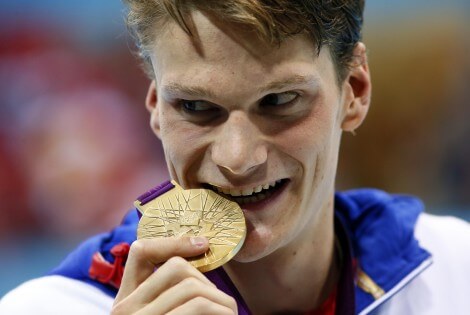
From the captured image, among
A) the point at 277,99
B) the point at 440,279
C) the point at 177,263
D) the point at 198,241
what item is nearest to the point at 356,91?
the point at 277,99

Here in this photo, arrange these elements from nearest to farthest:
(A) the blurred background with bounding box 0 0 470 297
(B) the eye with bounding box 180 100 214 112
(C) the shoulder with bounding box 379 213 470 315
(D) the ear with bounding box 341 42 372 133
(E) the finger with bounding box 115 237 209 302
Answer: (E) the finger with bounding box 115 237 209 302, (B) the eye with bounding box 180 100 214 112, (D) the ear with bounding box 341 42 372 133, (C) the shoulder with bounding box 379 213 470 315, (A) the blurred background with bounding box 0 0 470 297

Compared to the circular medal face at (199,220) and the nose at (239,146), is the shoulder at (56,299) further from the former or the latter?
the nose at (239,146)

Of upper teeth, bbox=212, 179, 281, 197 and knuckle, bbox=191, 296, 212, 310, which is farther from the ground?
upper teeth, bbox=212, 179, 281, 197

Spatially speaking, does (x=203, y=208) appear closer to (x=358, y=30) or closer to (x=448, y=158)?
(x=358, y=30)

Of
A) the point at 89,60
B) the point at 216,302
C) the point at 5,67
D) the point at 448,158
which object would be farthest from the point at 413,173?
the point at 216,302

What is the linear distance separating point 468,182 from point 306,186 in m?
3.28

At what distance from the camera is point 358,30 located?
7.70 ft

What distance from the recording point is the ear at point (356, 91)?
93.8 inches

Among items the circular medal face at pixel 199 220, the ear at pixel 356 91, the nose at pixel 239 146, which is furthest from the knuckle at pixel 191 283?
the ear at pixel 356 91

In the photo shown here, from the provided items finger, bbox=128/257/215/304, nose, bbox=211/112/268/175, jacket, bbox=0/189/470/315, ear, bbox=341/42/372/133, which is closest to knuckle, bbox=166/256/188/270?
finger, bbox=128/257/215/304

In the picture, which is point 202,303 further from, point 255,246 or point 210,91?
point 210,91

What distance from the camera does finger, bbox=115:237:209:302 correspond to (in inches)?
73.5

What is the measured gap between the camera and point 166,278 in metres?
1.81

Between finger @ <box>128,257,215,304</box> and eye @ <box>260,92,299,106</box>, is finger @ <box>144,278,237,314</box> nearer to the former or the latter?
finger @ <box>128,257,215,304</box>
